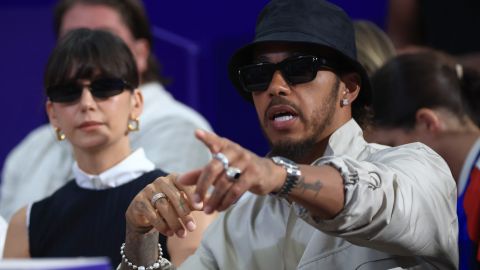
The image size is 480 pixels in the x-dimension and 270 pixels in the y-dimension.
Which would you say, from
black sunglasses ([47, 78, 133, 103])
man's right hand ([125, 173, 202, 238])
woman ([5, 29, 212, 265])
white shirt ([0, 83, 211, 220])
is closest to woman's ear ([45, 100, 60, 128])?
woman ([5, 29, 212, 265])

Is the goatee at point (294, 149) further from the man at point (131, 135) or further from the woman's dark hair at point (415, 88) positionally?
the man at point (131, 135)

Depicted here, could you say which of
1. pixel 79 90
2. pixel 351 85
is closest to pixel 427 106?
pixel 351 85

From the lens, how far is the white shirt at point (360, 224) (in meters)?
2.03

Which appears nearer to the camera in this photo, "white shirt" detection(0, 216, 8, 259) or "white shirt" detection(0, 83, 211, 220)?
"white shirt" detection(0, 216, 8, 259)

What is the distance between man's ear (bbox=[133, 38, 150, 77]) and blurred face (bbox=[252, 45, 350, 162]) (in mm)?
1782

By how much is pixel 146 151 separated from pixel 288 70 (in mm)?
1509

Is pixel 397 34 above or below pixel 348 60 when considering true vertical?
below

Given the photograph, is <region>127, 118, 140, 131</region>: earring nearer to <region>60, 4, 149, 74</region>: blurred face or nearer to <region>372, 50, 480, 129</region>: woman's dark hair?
<region>372, 50, 480, 129</region>: woman's dark hair

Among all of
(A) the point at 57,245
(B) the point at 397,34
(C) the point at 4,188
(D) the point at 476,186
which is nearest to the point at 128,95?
(A) the point at 57,245

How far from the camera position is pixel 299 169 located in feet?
6.41

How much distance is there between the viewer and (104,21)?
4320mm

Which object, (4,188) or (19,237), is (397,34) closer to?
(4,188)

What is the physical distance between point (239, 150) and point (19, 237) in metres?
1.49

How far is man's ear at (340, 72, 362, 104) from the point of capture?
268 centimetres
